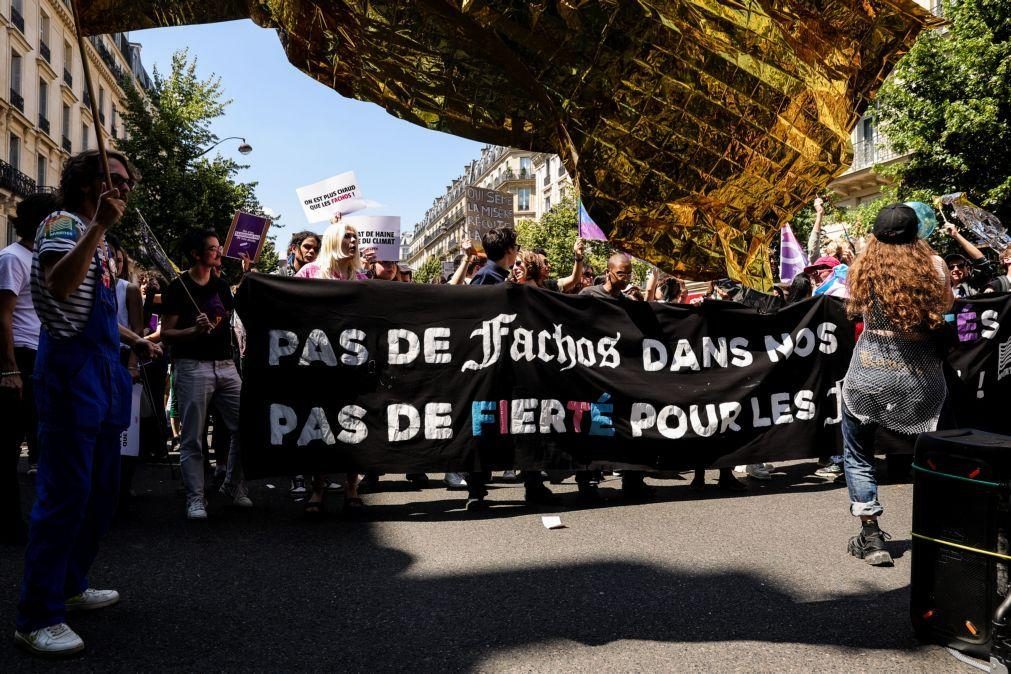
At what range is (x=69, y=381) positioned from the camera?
120 inches

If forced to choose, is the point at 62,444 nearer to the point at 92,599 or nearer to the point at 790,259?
the point at 92,599

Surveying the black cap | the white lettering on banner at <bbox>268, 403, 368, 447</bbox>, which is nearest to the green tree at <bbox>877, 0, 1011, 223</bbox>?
the black cap

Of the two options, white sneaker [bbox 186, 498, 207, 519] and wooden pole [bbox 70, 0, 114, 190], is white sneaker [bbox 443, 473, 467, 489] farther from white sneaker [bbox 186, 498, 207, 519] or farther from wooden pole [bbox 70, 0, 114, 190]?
wooden pole [bbox 70, 0, 114, 190]

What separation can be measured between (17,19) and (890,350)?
3794cm

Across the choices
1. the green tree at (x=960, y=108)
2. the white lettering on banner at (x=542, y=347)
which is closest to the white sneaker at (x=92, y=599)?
the white lettering on banner at (x=542, y=347)

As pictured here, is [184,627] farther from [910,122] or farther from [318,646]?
[910,122]

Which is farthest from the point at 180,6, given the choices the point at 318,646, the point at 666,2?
the point at 318,646

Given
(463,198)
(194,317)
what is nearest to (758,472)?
(194,317)

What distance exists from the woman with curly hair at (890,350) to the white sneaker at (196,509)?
4.14m

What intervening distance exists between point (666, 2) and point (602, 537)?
3534 millimetres

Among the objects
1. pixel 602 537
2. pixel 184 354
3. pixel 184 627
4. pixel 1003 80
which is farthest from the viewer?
pixel 1003 80

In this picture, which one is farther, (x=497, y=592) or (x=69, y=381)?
(x=497, y=592)

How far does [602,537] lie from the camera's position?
16.0 feet

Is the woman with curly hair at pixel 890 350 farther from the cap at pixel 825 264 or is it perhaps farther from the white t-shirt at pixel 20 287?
the white t-shirt at pixel 20 287
